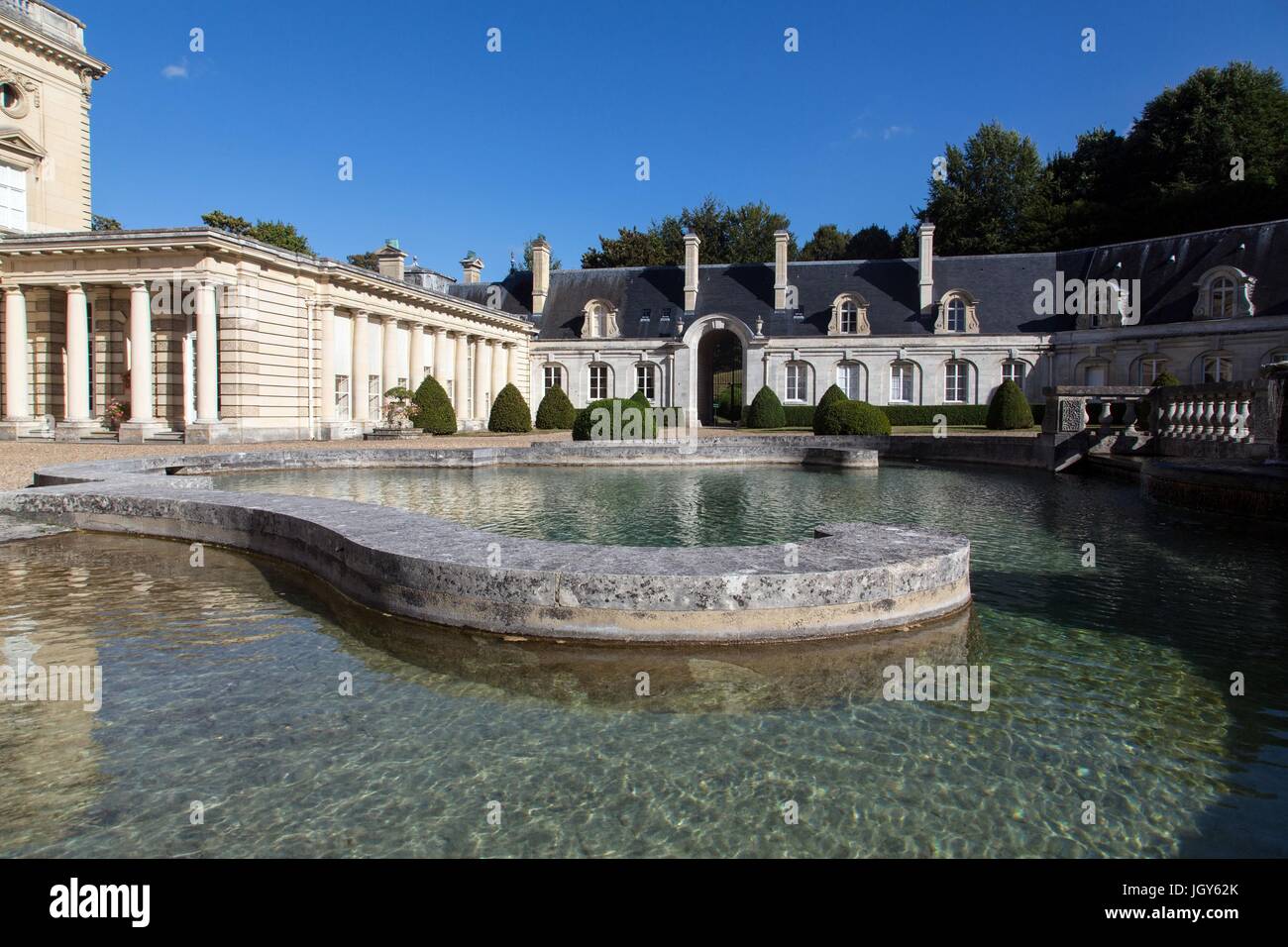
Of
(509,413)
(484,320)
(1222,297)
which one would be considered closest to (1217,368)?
(1222,297)

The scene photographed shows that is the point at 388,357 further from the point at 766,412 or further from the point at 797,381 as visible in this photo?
the point at 797,381

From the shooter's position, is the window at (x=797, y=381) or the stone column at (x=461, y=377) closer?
the stone column at (x=461, y=377)

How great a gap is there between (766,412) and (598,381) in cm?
1168

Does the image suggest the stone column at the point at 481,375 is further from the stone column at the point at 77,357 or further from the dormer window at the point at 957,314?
the dormer window at the point at 957,314

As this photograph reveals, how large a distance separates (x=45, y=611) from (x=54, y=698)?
A: 217 centimetres

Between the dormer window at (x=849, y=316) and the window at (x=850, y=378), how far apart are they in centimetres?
187

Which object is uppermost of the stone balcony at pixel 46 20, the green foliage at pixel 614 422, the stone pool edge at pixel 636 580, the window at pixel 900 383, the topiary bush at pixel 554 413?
the stone balcony at pixel 46 20

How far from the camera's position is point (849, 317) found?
42.4 metres

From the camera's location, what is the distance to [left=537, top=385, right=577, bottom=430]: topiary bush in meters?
36.7

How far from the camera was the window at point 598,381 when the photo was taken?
45.4m

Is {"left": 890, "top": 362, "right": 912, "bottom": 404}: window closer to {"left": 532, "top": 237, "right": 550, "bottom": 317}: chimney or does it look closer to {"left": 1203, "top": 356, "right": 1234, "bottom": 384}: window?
{"left": 1203, "top": 356, "right": 1234, "bottom": 384}: window

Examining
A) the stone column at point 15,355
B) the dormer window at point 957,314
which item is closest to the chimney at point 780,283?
the dormer window at point 957,314

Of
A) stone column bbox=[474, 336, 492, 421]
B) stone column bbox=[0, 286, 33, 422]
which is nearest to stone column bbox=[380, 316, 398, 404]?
stone column bbox=[474, 336, 492, 421]
